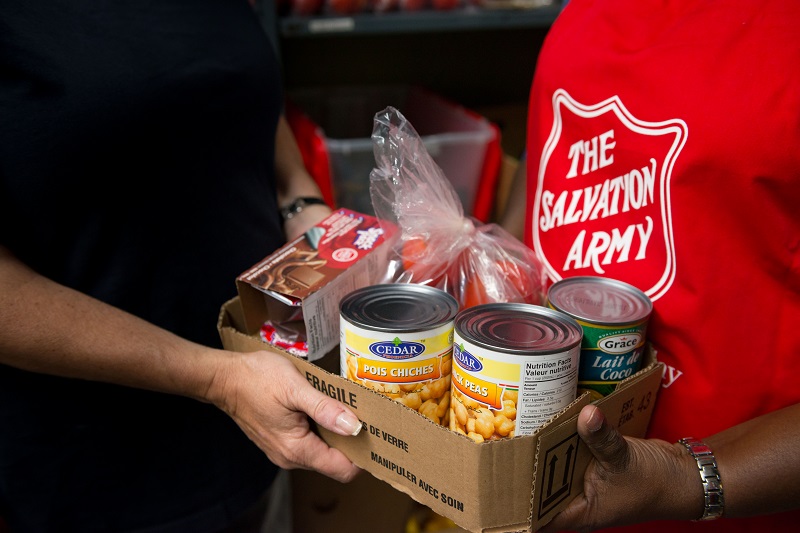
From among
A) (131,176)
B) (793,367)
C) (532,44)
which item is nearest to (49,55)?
(131,176)

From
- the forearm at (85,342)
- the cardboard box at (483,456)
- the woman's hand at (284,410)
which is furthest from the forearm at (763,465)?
the forearm at (85,342)

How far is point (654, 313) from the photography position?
83 cm

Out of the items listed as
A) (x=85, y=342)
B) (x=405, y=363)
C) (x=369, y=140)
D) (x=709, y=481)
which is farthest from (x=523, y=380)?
(x=369, y=140)

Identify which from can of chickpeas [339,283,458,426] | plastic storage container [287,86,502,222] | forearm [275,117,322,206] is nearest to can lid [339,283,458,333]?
can of chickpeas [339,283,458,426]

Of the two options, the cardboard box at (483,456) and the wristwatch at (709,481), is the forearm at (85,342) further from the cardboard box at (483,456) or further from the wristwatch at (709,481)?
the wristwatch at (709,481)

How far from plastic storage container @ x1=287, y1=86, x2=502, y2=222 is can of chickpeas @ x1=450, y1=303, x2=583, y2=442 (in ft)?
3.84

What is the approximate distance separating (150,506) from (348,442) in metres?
0.44

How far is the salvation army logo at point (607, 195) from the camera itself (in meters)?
0.80

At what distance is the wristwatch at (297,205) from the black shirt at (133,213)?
3.5 inches

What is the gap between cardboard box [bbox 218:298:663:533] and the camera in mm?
662

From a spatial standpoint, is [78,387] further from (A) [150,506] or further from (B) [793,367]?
(B) [793,367]

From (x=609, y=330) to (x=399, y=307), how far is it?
259mm

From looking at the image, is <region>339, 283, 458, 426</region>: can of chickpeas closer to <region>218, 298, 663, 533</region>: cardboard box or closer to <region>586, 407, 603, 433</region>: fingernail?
<region>218, 298, 663, 533</region>: cardboard box

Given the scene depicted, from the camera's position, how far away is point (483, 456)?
0.65 meters
